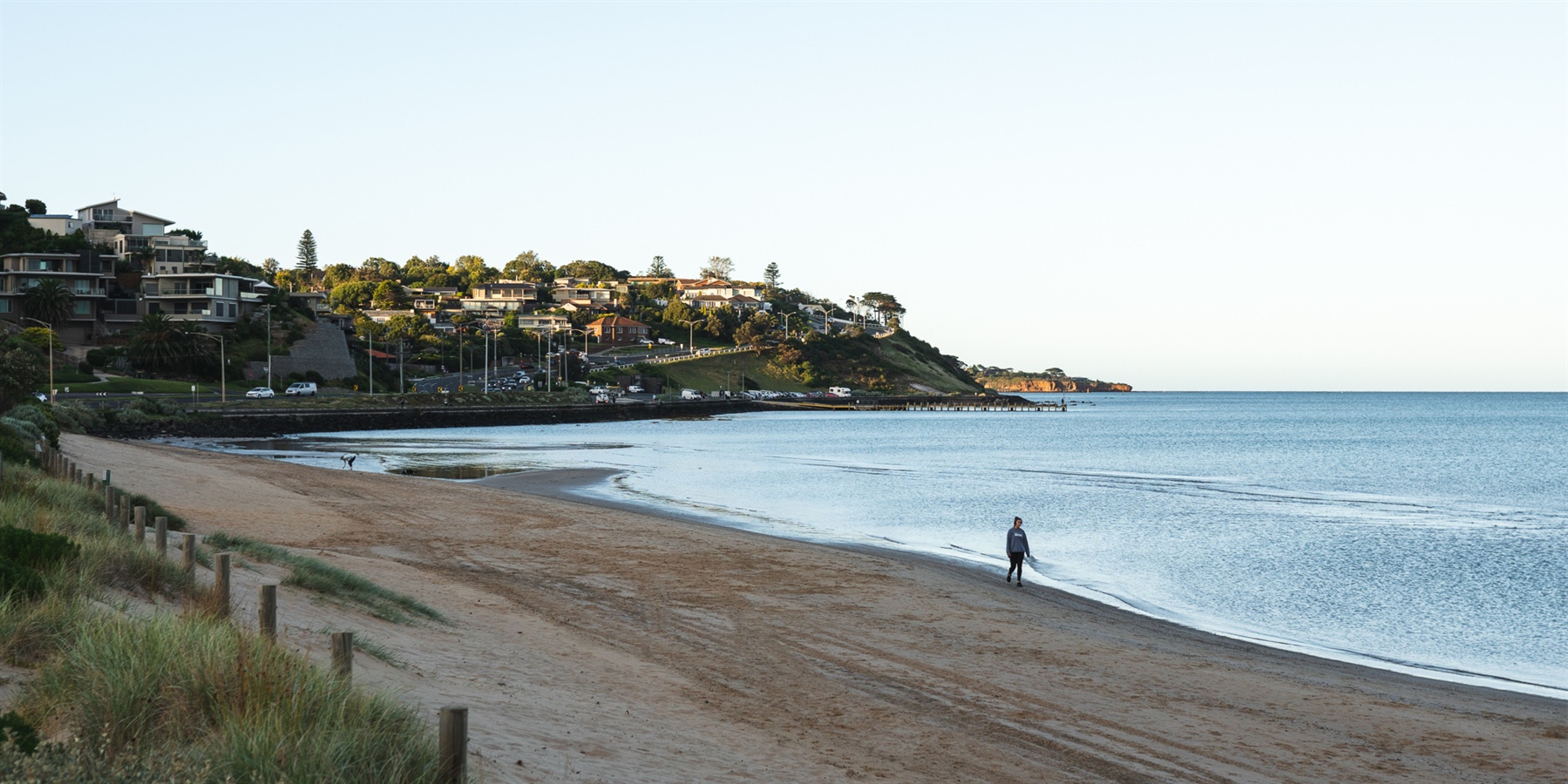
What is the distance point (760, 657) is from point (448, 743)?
9.42 metres

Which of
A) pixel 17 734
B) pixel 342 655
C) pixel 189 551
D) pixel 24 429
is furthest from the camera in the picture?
pixel 24 429

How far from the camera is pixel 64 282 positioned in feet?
356

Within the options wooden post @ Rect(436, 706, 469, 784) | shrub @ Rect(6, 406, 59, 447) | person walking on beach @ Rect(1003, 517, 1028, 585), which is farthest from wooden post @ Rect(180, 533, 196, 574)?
shrub @ Rect(6, 406, 59, 447)

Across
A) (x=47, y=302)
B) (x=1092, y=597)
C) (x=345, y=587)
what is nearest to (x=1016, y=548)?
(x=1092, y=597)

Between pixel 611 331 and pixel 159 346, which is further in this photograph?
pixel 611 331

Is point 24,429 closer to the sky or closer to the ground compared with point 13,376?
closer to the ground

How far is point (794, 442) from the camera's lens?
89625 millimetres

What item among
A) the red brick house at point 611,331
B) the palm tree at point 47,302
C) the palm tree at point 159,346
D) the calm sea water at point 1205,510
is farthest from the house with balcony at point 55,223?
the red brick house at point 611,331

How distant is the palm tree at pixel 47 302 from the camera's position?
4045 inches

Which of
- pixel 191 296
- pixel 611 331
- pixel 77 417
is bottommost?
pixel 77 417

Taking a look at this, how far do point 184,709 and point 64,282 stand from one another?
120 metres

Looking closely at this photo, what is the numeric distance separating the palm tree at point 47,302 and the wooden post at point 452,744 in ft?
375

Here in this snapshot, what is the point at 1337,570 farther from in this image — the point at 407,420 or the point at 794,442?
the point at 407,420

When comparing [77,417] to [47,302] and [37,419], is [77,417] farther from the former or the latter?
[47,302]
